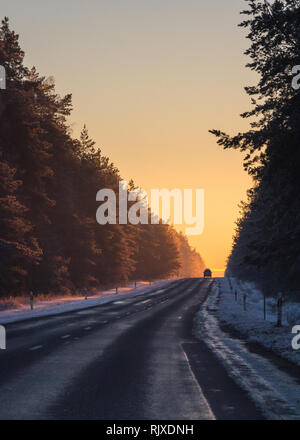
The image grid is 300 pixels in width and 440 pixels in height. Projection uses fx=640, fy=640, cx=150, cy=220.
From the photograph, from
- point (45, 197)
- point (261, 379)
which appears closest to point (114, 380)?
point (261, 379)

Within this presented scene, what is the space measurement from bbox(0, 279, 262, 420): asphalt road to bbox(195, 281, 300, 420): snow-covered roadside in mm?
226

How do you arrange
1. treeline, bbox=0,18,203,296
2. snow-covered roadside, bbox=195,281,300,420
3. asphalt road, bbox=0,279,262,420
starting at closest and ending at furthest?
asphalt road, bbox=0,279,262,420 < snow-covered roadside, bbox=195,281,300,420 < treeline, bbox=0,18,203,296

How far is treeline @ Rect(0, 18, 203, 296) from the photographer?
42.1 m

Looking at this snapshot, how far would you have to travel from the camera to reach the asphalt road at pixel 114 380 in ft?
27.1

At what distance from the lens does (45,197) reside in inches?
2007

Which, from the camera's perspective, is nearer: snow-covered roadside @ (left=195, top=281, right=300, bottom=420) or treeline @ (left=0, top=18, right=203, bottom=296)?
snow-covered roadside @ (left=195, top=281, right=300, bottom=420)

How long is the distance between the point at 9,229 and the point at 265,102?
1832 centimetres

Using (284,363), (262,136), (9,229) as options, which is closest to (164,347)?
(284,363)

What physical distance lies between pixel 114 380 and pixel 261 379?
2.62 meters

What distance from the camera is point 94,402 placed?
352 inches

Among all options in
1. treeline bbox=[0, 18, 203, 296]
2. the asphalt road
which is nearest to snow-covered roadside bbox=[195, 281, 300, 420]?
the asphalt road

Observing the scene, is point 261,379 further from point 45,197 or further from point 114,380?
point 45,197

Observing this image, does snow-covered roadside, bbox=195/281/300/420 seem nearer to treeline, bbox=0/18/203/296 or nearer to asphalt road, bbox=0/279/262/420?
asphalt road, bbox=0/279/262/420
